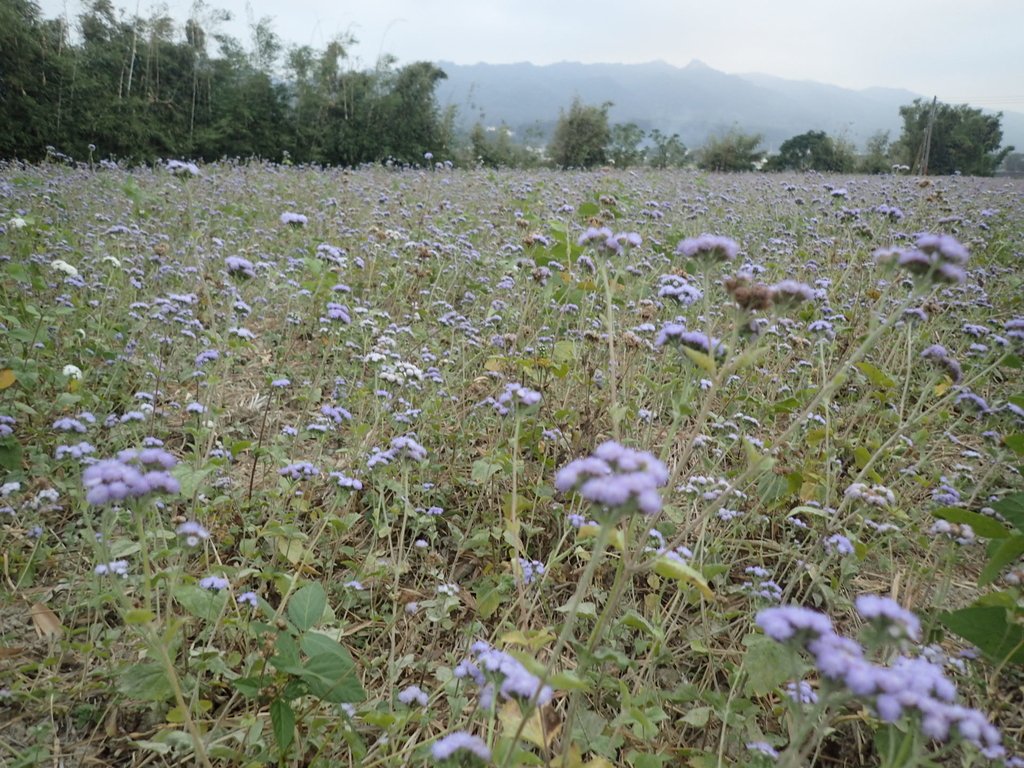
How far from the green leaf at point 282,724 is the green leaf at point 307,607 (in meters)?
0.24

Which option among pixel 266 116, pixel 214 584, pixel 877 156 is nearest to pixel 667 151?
pixel 877 156

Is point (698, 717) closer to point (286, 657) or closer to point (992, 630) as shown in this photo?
point (992, 630)

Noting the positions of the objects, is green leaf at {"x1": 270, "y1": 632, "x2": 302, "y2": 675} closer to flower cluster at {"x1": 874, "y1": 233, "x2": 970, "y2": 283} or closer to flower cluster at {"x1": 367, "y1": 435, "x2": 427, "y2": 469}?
flower cluster at {"x1": 367, "y1": 435, "x2": 427, "y2": 469}

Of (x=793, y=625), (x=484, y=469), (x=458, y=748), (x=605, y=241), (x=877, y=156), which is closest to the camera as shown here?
(x=793, y=625)

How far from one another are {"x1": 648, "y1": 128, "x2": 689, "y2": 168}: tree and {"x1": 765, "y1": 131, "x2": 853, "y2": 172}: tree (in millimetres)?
4693

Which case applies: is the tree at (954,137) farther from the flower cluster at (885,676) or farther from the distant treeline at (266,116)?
the flower cluster at (885,676)

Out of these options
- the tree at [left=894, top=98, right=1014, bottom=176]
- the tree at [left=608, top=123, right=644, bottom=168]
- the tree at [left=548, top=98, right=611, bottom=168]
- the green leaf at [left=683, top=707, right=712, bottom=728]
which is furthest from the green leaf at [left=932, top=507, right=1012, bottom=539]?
the tree at [left=894, top=98, right=1014, bottom=176]

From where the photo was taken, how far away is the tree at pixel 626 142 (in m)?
31.5

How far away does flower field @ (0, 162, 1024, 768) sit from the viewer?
1908 mm

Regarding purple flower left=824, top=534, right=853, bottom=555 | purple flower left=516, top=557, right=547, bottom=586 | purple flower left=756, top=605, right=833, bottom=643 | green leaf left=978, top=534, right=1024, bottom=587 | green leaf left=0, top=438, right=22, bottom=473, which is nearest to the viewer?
purple flower left=756, top=605, right=833, bottom=643

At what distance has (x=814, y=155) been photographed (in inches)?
1310

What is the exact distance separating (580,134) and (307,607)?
35.2 metres

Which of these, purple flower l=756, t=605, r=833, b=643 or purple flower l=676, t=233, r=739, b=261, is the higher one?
purple flower l=676, t=233, r=739, b=261

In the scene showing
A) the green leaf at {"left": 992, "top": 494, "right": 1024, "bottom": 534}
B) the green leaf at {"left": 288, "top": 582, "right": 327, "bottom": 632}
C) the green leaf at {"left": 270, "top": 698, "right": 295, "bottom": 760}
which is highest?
the green leaf at {"left": 992, "top": 494, "right": 1024, "bottom": 534}
